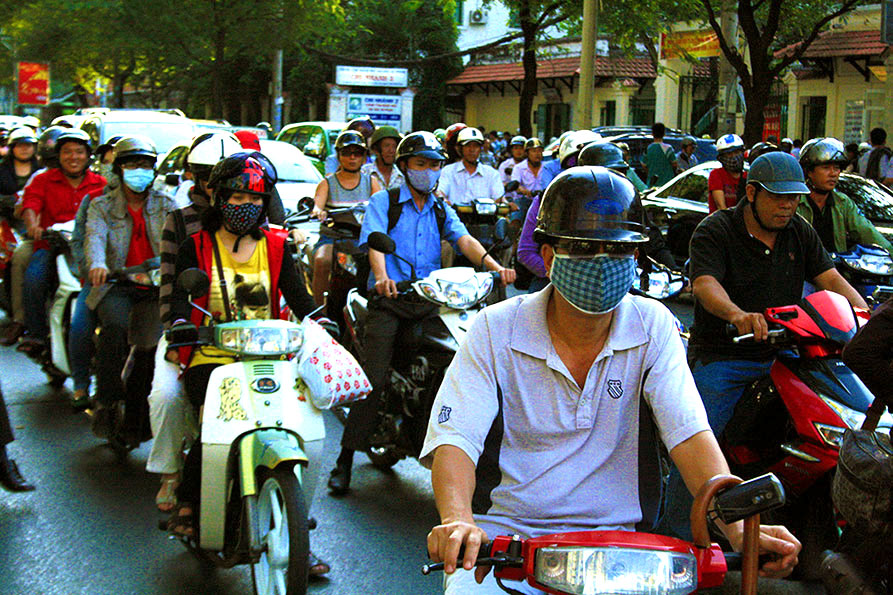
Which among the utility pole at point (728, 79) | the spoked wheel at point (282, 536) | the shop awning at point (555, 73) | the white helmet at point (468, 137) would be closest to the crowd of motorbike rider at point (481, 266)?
the spoked wheel at point (282, 536)

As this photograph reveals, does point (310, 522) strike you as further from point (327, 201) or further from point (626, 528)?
point (327, 201)

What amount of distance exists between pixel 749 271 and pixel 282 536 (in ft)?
8.22

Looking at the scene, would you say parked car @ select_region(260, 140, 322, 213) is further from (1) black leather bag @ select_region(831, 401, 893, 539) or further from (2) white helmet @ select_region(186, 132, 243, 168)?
(1) black leather bag @ select_region(831, 401, 893, 539)

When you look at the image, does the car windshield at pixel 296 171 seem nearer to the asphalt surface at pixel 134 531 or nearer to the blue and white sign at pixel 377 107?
the asphalt surface at pixel 134 531

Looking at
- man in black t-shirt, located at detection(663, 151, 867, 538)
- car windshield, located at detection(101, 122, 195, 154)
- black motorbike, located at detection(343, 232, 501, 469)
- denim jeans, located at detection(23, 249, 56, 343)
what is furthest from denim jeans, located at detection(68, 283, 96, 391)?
car windshield, located at detection(101, 122, 195, 154)

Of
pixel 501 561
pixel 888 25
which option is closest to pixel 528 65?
pixel 888 25

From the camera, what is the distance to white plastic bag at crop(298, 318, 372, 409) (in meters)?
4.66

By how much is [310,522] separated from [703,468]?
7.12ft

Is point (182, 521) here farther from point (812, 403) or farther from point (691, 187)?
point (691, 187)

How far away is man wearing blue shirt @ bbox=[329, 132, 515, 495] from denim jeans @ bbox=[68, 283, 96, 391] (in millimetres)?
1779

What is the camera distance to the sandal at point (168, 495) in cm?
499

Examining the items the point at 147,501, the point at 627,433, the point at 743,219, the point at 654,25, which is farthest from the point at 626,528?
the point at 654,25

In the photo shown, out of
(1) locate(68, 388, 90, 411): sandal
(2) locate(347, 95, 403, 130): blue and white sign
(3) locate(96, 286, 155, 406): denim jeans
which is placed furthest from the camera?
(2) locate(347, 95, 403, 130): blue and white sign

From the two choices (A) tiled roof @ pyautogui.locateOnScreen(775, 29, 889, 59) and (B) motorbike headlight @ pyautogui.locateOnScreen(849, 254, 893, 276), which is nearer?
(B) motorbike headlight @ pyautogui.locateOnScreen(849, 254, 893, 276)
